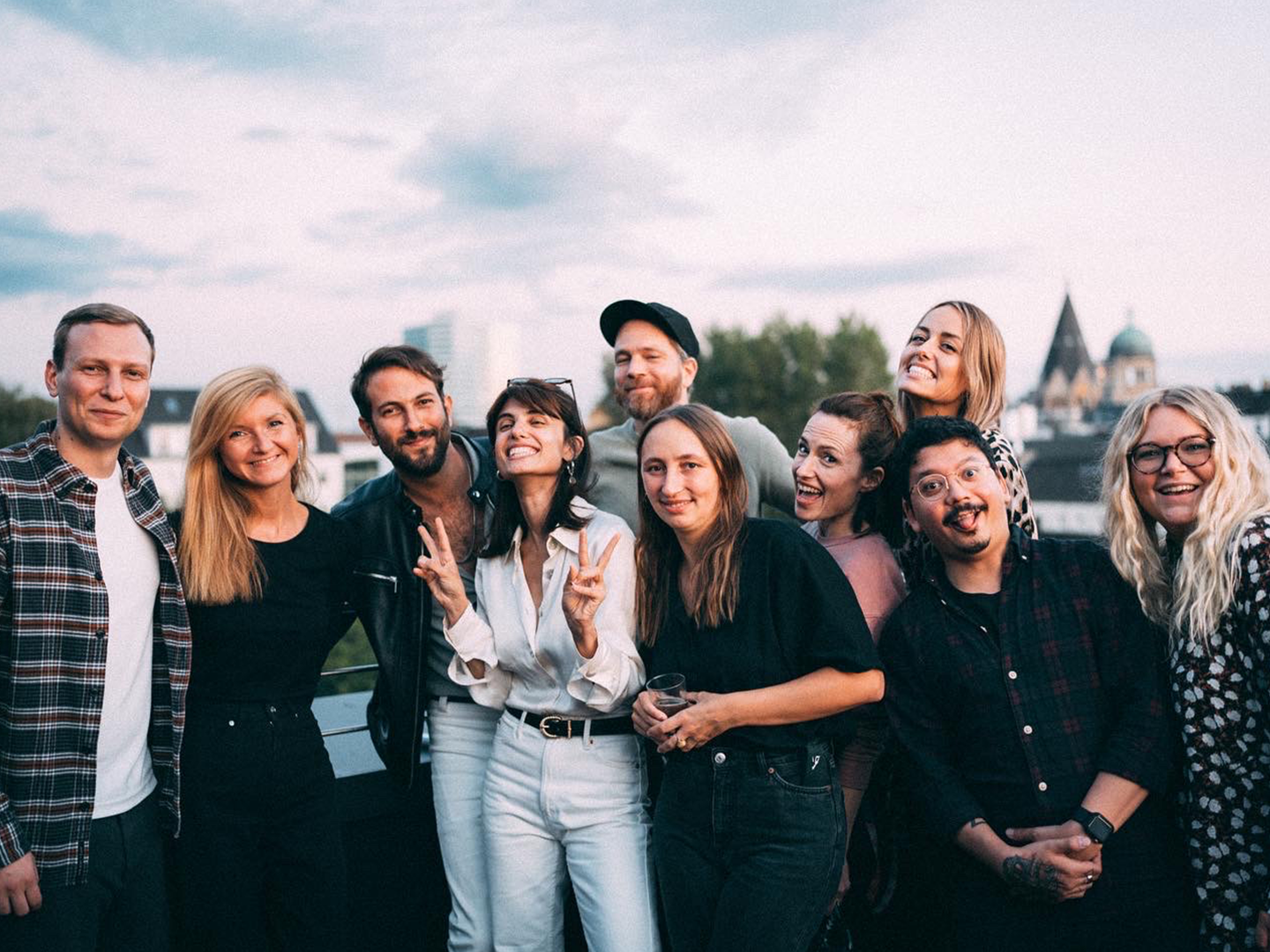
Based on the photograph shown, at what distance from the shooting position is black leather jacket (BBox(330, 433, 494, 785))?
3.55 metres

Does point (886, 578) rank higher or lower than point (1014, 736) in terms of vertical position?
higher

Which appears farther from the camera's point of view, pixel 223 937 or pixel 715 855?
pixel 223 937

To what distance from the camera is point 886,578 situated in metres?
3.23

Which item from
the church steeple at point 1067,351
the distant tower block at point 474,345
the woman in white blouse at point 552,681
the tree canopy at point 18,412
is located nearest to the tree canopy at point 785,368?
the tree canopy at point 18,412

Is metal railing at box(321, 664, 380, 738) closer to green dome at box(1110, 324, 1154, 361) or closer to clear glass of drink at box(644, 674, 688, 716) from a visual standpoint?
clear glass of drink at box(644, 674, 688, 716)

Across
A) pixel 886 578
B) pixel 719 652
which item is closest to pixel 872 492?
pixel 886 578

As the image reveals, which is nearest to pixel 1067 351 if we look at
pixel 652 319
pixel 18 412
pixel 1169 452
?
pixel 18 412

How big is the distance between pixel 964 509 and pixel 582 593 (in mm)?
1129

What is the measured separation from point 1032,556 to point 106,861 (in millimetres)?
2829

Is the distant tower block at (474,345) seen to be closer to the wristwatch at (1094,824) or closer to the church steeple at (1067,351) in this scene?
the church steeple at (1067,351)

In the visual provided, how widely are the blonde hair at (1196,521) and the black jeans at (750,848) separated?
3.42ft

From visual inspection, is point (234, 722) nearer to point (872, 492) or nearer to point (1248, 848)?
point (872, 492)

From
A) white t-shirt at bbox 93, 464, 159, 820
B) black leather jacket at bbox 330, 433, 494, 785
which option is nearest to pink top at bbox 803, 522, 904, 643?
black leather jacket at bbox 330, 433, 494, 785

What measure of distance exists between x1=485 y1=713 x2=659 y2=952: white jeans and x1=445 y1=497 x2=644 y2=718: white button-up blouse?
13 centimetres
